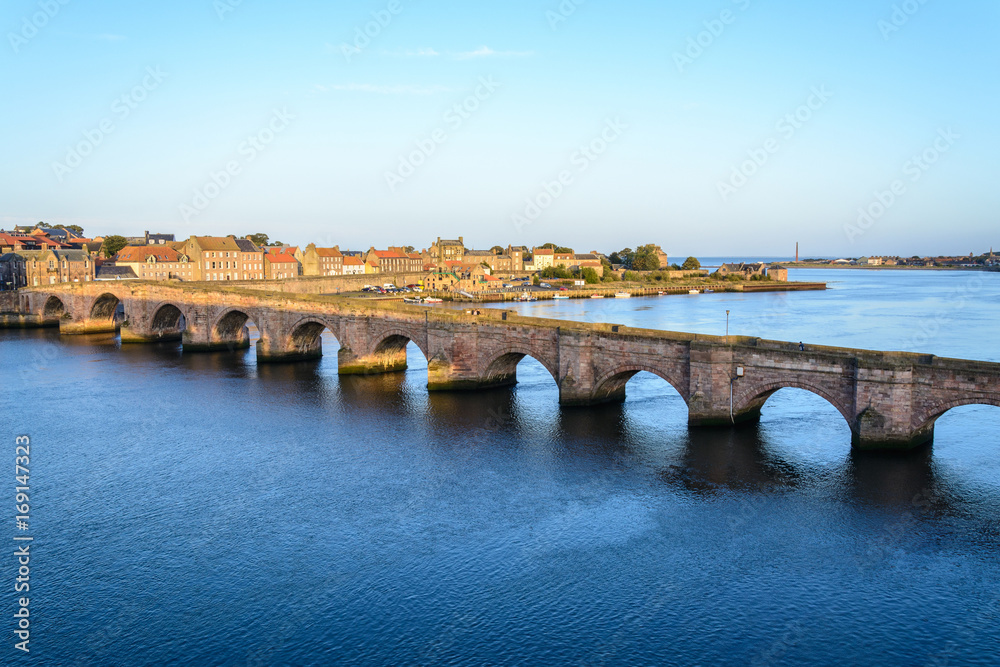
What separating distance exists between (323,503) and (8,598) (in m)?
11.3

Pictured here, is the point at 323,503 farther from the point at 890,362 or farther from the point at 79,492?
the point at 890,362

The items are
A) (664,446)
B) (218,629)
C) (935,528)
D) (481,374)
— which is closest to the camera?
(218,629)

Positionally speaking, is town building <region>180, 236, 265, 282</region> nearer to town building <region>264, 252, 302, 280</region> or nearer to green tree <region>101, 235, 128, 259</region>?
town building <region>264, 252, 302, 280</region>

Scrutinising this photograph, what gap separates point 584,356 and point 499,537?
19298 millimetres

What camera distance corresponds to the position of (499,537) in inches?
1063

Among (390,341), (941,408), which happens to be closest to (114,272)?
(390,341)

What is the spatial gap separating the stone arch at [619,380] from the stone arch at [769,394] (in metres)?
2.95

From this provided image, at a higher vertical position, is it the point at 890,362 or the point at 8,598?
the point at 890,362

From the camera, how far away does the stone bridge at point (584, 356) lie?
3294cm

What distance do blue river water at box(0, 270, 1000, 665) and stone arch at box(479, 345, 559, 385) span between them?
12.1 ft

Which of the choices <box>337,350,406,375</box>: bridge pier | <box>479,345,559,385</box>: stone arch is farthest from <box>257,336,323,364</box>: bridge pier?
<box>479,345,559,385</box>: stone arch

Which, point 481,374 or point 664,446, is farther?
point 481,374

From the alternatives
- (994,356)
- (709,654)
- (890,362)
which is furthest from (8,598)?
(994,356)

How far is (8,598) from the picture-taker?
22969 mm
